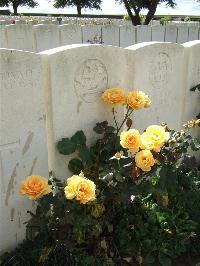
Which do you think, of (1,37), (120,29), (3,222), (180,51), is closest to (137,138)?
(3,222)

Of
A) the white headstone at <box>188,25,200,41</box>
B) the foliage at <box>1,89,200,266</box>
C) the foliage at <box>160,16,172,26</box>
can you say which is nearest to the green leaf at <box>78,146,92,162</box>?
the foliage at <box>1,89,200,266</box>

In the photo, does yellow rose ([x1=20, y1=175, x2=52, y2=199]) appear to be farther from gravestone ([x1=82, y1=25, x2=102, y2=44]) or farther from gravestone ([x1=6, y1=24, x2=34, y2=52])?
gravestone ([x1=82, y1=25, x2=102, y2=44])

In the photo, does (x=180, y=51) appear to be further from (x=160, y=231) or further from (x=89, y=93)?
(x=160, y=231)

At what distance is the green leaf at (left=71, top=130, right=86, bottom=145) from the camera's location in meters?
2.84

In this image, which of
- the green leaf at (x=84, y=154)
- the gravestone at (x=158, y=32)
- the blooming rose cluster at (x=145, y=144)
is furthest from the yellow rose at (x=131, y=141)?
the gravestone at (x=158, y=32)

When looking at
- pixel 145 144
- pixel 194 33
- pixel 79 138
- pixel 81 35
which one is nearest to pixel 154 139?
pixel 145 144

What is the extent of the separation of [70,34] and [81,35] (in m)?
0.42

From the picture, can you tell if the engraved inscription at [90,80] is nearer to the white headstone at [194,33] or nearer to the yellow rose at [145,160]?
the yellow rose at [145,160]

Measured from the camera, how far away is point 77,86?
2.81 meters

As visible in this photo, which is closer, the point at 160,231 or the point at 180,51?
the point at 160,231

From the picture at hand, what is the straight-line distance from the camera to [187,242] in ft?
8.89

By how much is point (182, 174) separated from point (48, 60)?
1.26m

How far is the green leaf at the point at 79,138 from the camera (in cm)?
284

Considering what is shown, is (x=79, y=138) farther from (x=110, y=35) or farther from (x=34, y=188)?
(x=110, y=35)
